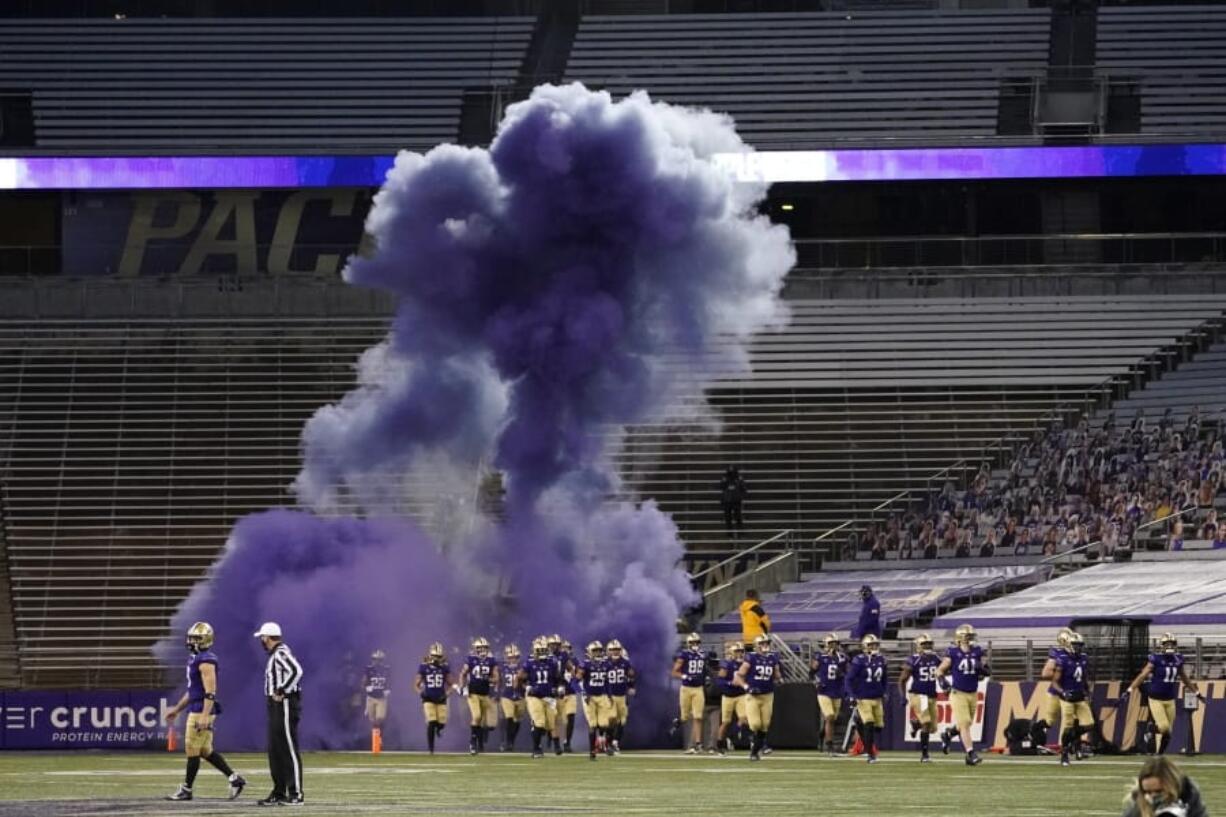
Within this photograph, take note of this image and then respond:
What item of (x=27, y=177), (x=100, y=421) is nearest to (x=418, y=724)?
(x=100, y=421)

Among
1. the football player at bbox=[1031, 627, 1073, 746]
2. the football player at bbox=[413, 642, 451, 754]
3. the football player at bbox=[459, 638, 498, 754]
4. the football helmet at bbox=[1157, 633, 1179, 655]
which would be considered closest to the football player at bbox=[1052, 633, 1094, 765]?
the football player at bbox=[1031, 627, 1073, 746]

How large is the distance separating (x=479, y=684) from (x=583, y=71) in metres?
24.3

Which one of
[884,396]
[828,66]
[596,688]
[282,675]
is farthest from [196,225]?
[282,675]

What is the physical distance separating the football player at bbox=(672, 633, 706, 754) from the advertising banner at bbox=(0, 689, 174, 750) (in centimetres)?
828

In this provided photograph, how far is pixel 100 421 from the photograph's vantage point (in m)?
48.8

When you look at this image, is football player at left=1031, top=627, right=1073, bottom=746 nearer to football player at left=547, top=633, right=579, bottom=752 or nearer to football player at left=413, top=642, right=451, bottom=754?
football player at left=547, top=633, right=579, bottom=752

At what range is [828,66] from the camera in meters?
57.0

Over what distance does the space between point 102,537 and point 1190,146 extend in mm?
24172

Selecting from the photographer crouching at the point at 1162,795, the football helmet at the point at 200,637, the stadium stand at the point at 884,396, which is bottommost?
the photographer crouching at the point at 1162,795

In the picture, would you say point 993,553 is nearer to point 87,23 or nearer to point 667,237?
point 667,237

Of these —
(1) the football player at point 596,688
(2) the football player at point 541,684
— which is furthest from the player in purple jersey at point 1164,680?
(2) the football player at point 541,684

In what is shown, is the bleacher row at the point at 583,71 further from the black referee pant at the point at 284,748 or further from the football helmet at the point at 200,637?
the black referee pant at the point at 284,748

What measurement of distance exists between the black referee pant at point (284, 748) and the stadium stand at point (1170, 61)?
36529 mm

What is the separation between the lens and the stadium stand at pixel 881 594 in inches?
1586
